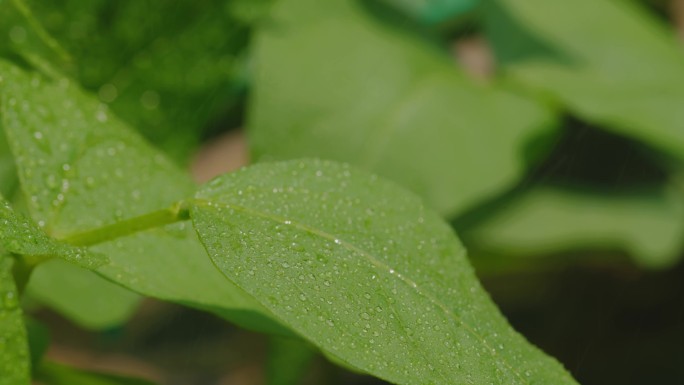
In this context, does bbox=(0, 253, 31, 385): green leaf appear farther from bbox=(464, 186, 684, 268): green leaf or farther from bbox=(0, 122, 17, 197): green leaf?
bbox=(464, 186, 684, 268): green leaf

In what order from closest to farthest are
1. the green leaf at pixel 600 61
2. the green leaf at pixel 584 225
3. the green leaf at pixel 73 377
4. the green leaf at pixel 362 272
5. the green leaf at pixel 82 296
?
1. the green leaf at pixel 362 272
2. the green leaf at pixel 73 377
3. the green leaf at pixel 82 296
4. the green leaf at pixel 600 61
5. the green leaf at pixel 584 225

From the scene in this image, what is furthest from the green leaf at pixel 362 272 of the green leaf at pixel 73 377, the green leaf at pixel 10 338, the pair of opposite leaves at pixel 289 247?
the green leaf at pixel 73 377

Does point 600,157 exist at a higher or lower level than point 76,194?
lower

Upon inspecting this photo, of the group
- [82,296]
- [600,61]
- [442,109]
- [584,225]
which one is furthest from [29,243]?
[584,225]

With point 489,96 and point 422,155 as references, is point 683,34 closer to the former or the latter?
point 489,96

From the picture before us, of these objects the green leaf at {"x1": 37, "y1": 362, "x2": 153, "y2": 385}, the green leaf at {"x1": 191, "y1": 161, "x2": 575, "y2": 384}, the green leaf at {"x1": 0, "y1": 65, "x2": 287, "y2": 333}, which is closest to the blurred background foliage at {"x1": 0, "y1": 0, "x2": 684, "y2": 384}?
the green leaf at {"x1": 37, "y1": 362, "x2": 153, "y2": 385}

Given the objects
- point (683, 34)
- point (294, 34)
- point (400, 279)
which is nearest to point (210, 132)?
point (294, 34)

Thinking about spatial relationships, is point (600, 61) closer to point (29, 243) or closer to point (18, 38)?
point (18, 38)

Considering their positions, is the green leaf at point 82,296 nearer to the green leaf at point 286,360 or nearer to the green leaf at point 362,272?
the green leaf at point 286,360
